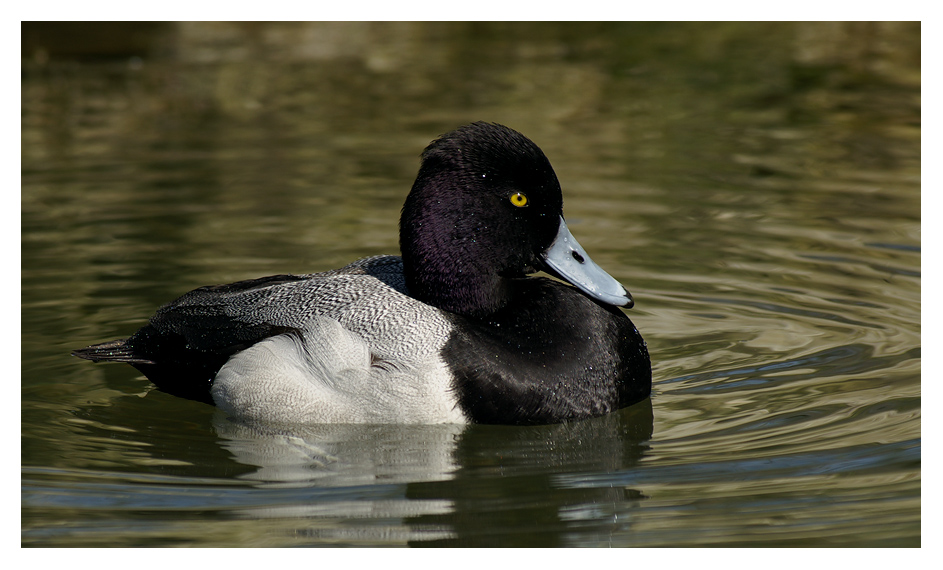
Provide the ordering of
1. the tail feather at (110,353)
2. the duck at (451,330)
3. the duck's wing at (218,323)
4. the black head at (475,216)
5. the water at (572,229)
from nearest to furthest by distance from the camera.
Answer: the water at (572,229) → the duck at (451,330) → the black head at (475,216) → the duck's wing at (218,323) → the tail feather at (110,353)

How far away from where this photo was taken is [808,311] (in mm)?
7590

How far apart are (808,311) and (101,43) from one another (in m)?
11.5

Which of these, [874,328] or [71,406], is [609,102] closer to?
[874,328]

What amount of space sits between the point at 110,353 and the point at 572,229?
14.1 feet

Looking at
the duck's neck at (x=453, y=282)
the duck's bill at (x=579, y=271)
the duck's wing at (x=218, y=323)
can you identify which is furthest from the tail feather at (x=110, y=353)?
the duck's bill at (x=579, y=271)

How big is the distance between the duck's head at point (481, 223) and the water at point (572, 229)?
2.37 feet

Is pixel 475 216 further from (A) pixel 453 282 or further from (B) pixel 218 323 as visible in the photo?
(B) pixel 218 323

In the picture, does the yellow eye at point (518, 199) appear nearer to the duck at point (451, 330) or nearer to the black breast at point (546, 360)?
the duck at point (451, 330)

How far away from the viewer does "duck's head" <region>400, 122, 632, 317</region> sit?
5.91m

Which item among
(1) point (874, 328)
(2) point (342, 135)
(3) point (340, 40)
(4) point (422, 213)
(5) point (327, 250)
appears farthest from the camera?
(3) point (340, 40)

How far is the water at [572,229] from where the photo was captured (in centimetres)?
→ 502

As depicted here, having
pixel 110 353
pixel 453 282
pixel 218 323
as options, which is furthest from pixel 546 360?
pixel 110 353

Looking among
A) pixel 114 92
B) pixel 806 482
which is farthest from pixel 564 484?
pixel 114 92

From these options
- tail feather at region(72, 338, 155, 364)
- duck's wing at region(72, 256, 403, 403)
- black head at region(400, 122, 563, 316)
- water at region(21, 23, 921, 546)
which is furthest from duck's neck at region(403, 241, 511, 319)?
tail feather at region(72, 338, 155, 364)
